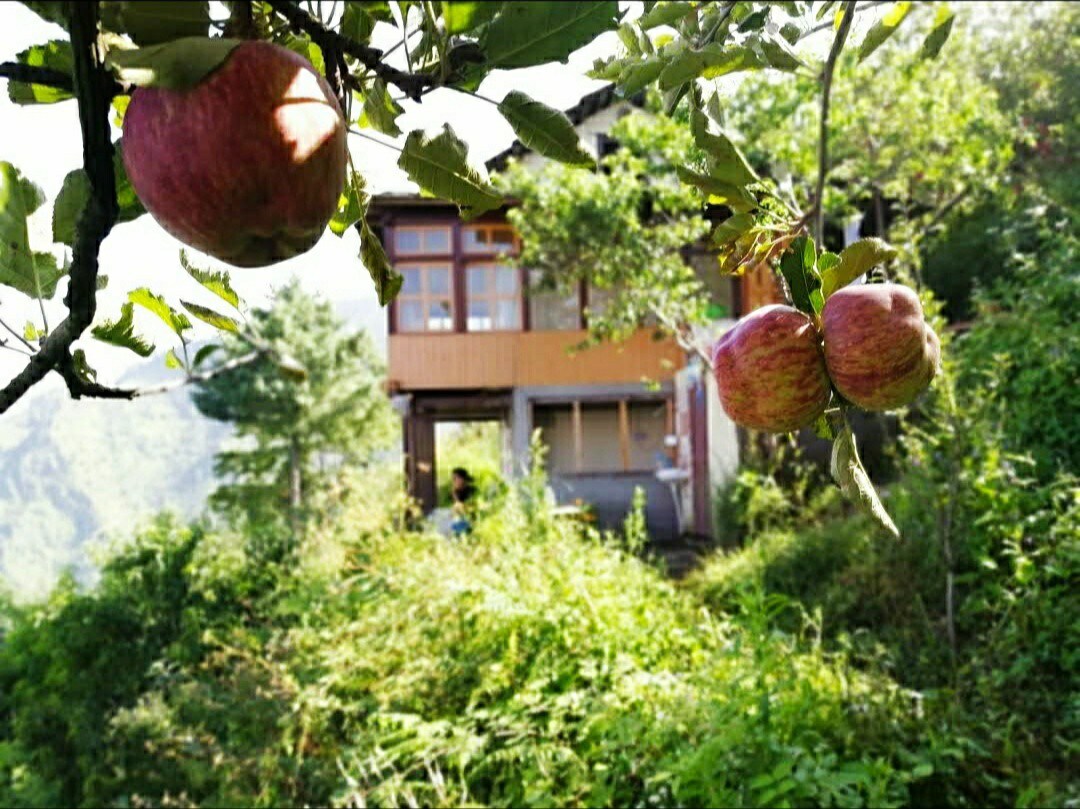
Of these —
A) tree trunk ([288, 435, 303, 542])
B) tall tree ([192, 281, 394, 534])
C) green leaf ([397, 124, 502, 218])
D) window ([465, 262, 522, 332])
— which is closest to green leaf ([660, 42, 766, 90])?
green leaf ([397, 124, 502, 218])

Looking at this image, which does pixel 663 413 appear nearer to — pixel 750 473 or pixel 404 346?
pixel 404 346

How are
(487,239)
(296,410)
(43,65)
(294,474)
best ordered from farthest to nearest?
(294,474)
(296,410)
(487,239)
(43,65)

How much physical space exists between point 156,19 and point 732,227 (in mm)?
492

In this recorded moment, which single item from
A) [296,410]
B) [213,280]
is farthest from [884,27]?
[296,410]

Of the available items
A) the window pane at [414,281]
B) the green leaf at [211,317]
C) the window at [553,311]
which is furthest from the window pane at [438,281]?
the green leaf at [211,317]


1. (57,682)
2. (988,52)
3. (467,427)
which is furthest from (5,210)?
(467,427)

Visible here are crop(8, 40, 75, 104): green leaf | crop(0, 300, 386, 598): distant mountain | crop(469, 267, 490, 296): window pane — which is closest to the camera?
crop(8, 40, 75, 104): green leaf

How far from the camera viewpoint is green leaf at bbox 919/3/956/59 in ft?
2.22

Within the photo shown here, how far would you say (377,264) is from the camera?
60 centimetres

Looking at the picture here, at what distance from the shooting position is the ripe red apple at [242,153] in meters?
0.38

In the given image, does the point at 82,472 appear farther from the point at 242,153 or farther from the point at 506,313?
the point at 242,153

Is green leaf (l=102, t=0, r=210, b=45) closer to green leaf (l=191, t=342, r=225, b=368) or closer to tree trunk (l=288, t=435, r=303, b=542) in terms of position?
green leaf (l=191, t=342, r=225, b=368)

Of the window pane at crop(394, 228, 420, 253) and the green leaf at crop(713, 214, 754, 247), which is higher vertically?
the window pane at crop(394, 228, 420, 253)

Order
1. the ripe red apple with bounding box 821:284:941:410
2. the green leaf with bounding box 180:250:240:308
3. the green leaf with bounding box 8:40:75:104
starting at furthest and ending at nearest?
the ripe red apple with bounding box 821:284:941:410
the green leaf with bounding box 180:250:240:308
the green leaf with bounding box 8:40:75:104
